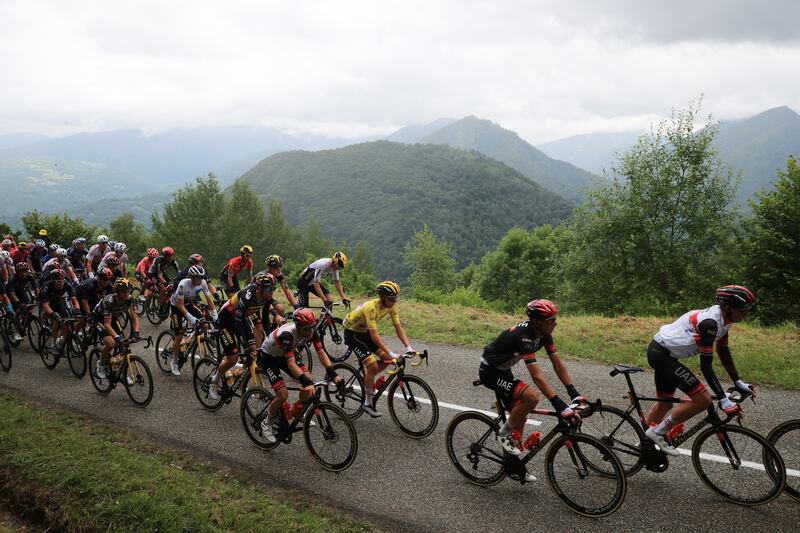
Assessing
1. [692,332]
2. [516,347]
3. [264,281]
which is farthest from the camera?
[264,281]

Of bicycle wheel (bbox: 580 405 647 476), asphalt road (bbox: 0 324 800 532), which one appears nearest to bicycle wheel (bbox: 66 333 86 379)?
asphalt road (bbox: 0 324 800 532)

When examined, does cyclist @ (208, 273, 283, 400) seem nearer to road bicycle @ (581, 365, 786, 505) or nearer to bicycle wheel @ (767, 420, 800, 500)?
road bicycle @ (581, 365, 786, 505)

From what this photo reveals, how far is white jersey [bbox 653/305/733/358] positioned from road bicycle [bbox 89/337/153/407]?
8.51m

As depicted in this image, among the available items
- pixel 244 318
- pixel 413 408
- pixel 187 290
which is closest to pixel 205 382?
pixel 244 318

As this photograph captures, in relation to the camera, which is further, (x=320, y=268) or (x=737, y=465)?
(x=320, y=268)

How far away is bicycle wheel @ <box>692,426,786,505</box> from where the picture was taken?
5250 mm

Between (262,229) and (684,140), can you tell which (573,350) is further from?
(262,229)

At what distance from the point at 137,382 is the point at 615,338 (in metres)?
10.8

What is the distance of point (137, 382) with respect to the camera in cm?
879

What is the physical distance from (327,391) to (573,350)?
20.0 ft

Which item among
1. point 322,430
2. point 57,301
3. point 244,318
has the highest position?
point 244,318

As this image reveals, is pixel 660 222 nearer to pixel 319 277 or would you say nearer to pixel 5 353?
pixel 319 277

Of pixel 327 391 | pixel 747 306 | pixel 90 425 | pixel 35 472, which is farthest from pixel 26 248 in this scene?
pixel 747 306

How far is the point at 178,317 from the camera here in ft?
32.8
